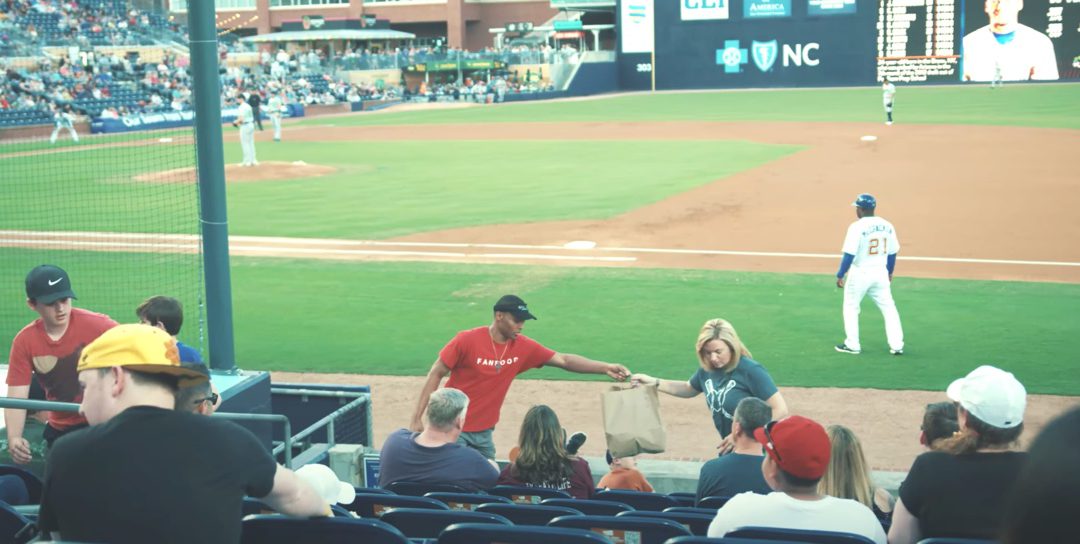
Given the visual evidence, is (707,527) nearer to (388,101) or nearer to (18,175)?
(18,175)

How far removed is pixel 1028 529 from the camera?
1532 mm

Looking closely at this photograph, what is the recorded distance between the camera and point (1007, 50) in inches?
2318

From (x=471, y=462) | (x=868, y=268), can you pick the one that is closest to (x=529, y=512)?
(x=471, y=462)

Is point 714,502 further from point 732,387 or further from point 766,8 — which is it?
point 766,8

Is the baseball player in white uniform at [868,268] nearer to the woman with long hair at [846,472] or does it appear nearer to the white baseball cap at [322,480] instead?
the woman with long hair at [846,472]

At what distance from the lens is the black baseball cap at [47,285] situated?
6668 mm

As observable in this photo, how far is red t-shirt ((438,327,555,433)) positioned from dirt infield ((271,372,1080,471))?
4.86ft

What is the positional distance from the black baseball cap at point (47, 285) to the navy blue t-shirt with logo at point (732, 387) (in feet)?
14.0

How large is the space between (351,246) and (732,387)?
500 inches

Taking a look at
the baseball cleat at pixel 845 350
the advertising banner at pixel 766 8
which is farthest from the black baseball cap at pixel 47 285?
the advertising banner at pixel 766 8

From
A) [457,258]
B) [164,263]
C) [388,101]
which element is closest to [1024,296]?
[457,258]

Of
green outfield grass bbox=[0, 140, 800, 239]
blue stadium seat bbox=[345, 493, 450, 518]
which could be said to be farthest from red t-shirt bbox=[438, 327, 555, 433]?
green outfield grass bbox=[0, 140, 800, 239]

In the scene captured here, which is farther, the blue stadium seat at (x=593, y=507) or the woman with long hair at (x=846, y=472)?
the woman with long hair at (x=846, y=472)

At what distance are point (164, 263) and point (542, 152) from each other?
17229 millimetres
